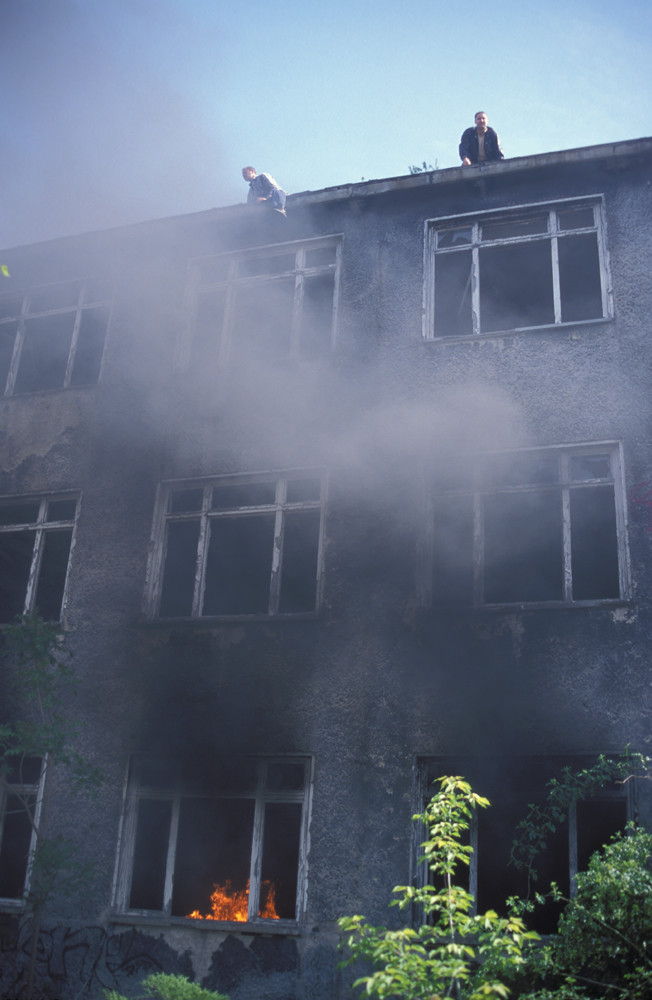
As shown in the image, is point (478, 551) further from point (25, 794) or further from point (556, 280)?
point (25, 794)

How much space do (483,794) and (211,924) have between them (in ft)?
9.06

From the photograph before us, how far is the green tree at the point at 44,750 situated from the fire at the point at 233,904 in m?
1.22

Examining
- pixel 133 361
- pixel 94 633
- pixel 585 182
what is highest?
pixel 585 182

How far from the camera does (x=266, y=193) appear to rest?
1139 centimetres

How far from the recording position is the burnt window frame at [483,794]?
24.6 ft

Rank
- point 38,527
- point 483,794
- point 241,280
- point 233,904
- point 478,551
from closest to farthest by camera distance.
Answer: point 483,794 < point 233,904 < point 478,551 < point 38,527 < point 241,280

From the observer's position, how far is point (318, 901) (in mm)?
7828

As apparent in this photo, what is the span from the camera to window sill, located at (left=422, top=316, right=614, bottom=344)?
9.12m

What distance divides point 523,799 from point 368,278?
595 centimetres

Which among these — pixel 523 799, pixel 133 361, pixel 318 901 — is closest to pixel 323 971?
pixel 318 901

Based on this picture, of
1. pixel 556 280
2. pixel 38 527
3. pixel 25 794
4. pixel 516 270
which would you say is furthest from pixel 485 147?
pixel 25 794

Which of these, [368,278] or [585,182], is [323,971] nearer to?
[368,278]

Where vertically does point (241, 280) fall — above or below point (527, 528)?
above

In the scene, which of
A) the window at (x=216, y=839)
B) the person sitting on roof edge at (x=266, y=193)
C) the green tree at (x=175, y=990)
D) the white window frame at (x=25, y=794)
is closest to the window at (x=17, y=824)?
the white window frame at (x=25, y=794)
